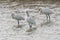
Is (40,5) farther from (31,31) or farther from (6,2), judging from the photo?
(31,31)

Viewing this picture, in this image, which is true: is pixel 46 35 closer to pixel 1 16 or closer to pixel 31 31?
pixel 31 31

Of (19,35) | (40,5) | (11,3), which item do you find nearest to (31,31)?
(19,35)

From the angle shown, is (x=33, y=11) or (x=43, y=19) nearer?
(x=43, y=19)

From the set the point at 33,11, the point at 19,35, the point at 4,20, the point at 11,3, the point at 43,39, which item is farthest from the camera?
the point at 11,3

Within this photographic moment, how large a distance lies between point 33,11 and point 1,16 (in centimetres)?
110

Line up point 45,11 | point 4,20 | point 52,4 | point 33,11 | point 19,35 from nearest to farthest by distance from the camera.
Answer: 1. point 19,35
2. point 45,11
3. point 4,20
4. point 33,11
5. point 52,4

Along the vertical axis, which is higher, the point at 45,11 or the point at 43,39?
the point at 45,11

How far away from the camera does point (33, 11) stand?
7844 millimetres

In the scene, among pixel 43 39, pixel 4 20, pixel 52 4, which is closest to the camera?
pixel 43 39

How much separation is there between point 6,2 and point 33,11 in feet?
5.91

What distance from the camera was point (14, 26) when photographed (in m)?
6.69

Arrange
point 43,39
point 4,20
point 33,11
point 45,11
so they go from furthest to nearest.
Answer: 1. point 33,11
2. point 4,20
3. point 45,11
4. point 43,39

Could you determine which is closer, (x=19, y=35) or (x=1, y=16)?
(x=19, y=35)

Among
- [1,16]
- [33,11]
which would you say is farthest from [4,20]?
[33,11]
